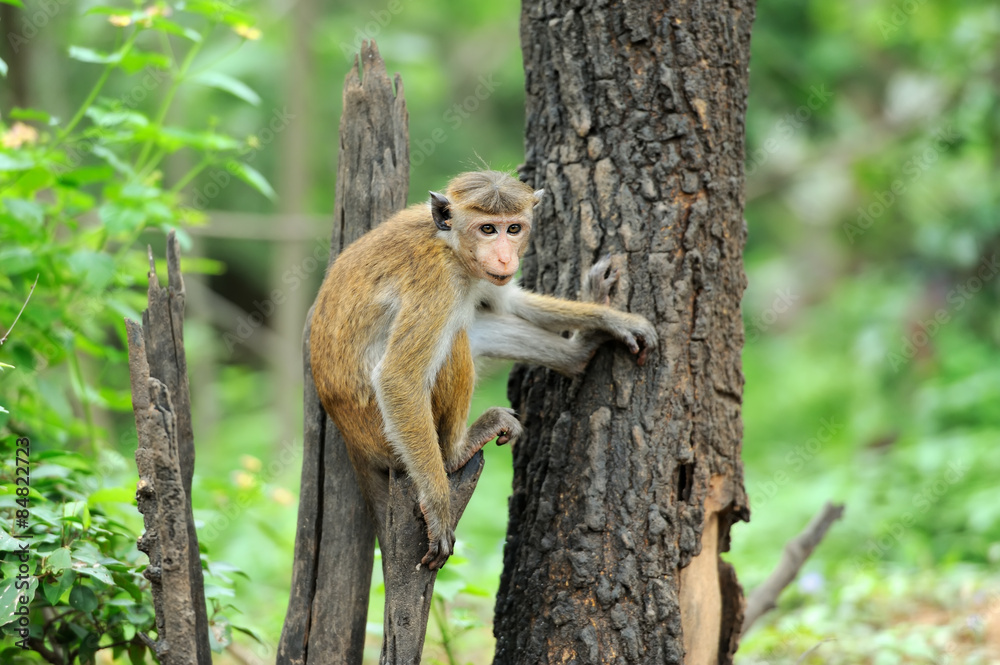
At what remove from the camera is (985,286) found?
780 centimetres

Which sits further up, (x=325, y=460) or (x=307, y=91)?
(x=307, y=91)

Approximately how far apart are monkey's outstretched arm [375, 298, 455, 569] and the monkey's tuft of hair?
0.52 meters

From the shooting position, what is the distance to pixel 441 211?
382cm

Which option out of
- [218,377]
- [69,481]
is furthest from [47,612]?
[218,377]

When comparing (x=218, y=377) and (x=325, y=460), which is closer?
(x=325, y=460)

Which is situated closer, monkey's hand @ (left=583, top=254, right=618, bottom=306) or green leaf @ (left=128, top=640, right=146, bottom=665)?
green leaf @ (left=128, top=640, right=146, bottom=665)

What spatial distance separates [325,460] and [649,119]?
2091 mm

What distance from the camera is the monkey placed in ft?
11.8

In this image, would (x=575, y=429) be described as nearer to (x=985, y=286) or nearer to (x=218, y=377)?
(x=985, y=286)

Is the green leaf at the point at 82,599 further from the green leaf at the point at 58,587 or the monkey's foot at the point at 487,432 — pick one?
the monkey's foot at the point at 487,432
